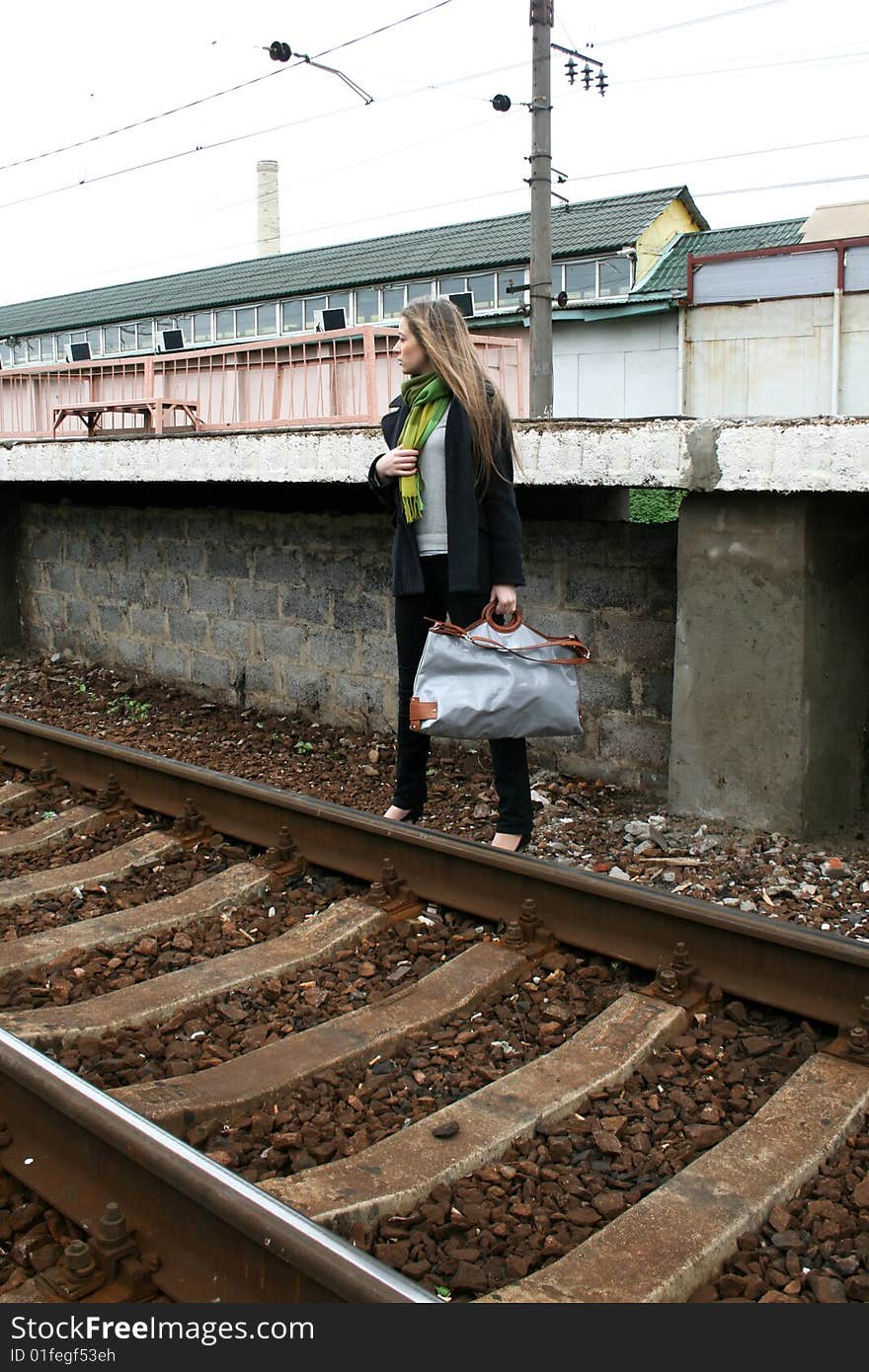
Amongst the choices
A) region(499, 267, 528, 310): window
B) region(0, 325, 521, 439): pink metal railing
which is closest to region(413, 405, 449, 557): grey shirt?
region(0, 325, 521, 439): pink metal railing

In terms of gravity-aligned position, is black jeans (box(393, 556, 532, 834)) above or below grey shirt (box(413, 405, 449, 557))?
below

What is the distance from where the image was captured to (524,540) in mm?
6477

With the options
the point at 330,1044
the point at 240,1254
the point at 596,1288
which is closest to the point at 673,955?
the point at 330,1044

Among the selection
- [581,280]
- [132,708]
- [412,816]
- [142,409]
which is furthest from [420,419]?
[581,280]

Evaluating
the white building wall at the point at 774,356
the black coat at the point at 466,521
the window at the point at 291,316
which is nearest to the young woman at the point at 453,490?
the black coat at the point at 466,521

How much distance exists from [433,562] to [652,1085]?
7.57 ft

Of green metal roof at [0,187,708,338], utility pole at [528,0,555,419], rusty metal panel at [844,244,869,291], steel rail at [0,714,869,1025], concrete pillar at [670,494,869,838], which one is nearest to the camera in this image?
steel rail at [0,714,869,1025]

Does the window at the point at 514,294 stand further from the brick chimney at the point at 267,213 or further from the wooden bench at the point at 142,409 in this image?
the brick chimney at the point at 267,213

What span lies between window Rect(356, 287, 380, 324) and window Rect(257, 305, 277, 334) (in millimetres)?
3179

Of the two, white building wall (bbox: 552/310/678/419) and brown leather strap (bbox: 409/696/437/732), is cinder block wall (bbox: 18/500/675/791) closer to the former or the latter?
brown leather strap (bbox: 409/696/437/732)

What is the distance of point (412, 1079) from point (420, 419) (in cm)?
253

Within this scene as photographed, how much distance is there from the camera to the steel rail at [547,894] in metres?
3.36

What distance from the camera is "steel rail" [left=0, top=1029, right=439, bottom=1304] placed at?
6.88 feet

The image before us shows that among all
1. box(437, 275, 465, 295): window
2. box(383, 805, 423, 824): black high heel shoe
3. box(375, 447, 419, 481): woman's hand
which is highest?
box(437, 275, 465, 295): window
